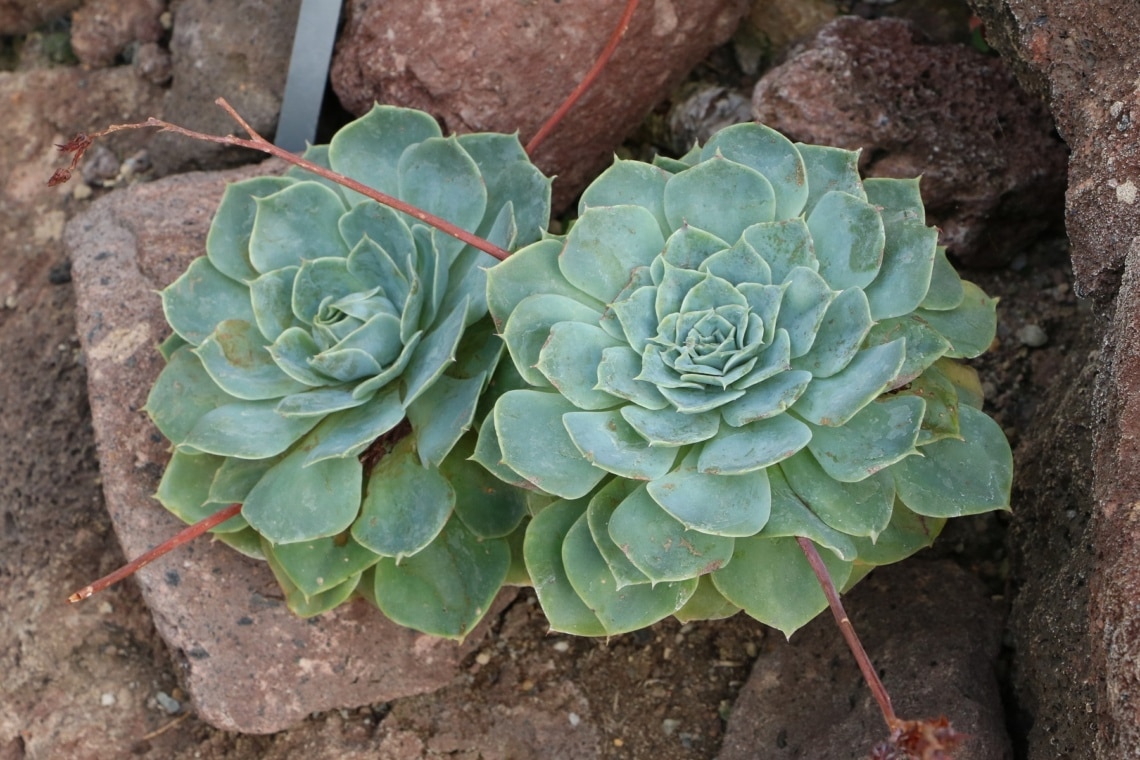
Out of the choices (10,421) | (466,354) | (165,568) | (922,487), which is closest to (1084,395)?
(922,487)

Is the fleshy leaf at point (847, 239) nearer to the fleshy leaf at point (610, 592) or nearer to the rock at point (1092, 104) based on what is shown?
the rock at point (1092, 104)

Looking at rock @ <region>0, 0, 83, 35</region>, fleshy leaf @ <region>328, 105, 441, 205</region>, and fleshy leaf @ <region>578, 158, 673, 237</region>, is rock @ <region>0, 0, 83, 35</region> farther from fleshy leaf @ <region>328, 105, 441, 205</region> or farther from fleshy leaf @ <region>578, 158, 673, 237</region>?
fleshy leaf @ <region>578, 158, 673, 237</region>

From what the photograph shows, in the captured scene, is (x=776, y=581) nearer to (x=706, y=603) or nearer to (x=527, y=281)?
(x=706, y=603)

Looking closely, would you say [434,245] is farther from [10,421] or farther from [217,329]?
[10,421]

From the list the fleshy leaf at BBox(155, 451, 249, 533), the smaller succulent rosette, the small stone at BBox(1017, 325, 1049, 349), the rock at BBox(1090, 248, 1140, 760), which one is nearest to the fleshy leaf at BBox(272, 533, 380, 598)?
the smaller succulent rosette

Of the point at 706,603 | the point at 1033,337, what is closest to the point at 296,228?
the point at 706,603

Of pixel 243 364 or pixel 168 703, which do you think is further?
pixel 168 703
